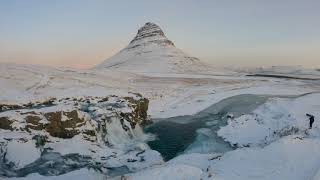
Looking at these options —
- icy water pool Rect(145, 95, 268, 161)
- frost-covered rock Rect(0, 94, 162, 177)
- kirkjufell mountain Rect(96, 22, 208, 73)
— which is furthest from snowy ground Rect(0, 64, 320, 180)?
kirkjufell mountain Rect(96, 22, 208, 73)

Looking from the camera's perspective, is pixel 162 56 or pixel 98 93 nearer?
pixel 98 93

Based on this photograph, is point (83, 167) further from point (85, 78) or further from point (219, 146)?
point (85, 78)

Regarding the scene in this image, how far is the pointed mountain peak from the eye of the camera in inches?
5050

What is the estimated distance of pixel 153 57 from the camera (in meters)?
112

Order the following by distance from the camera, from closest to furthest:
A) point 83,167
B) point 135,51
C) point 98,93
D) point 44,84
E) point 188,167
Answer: point 188,167 → point 83,167 → point 98,93 → point 44,84 → point 135,51

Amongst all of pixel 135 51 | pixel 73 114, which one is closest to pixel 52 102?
pixel 73 114

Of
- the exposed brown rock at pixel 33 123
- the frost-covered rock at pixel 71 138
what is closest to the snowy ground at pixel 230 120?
the frost-covered rock at pixel 71 138

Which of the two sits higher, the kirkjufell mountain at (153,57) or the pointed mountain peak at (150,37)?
the pointed mountain peak at (150,37)

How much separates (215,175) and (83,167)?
1013cm

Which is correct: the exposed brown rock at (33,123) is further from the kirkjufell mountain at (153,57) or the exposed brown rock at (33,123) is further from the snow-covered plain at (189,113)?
the kirkjufell mountain at (153,57)

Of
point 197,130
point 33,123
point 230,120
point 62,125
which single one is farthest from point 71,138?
point 230,120

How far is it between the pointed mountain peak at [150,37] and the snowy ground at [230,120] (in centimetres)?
5333

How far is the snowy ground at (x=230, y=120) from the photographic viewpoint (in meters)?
19.3

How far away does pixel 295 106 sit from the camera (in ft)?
150
